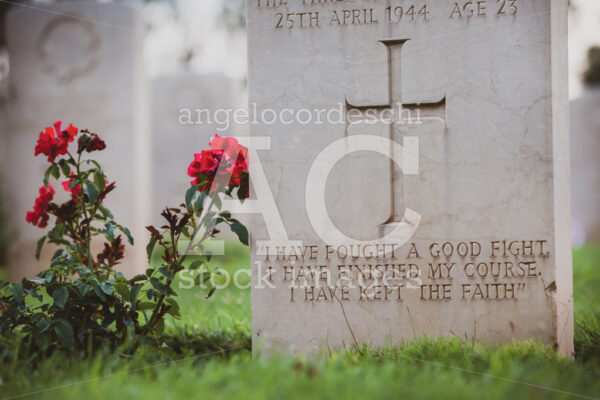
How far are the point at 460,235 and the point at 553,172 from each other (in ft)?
1.61

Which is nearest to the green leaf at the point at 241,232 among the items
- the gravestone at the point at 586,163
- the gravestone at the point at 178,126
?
the gravestone at the point at 178,126

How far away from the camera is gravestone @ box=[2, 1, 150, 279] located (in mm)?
5320

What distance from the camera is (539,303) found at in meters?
2.44

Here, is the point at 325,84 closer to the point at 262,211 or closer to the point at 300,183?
the point at 300,183

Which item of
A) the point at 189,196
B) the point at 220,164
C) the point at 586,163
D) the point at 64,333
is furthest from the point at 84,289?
the point at 586,163

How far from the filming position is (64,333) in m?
2.05

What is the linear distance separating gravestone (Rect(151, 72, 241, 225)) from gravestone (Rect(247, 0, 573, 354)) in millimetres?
5876

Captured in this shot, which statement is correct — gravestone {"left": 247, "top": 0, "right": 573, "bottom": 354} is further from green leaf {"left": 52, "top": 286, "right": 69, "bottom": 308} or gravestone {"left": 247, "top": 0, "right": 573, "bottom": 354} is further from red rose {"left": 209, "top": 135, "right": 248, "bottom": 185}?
green leaf {"left": 52, "top": 286, "right": 69, "bottom": 308}

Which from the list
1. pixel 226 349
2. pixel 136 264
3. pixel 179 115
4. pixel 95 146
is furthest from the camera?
pixel 179 115

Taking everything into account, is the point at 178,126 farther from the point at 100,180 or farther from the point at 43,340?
the point at 43,340

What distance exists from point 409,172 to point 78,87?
13.0 ft

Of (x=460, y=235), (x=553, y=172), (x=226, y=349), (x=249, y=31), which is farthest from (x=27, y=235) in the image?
(x=553, y=172)

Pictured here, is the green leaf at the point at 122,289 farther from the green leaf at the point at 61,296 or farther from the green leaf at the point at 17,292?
the green leaf at the point at 17,292

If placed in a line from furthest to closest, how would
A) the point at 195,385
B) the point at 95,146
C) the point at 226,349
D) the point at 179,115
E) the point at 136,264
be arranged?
the point at 179,115 < the point at 136,264 < the point at 226,349 < the point at 95,146 < the point at 195,385
